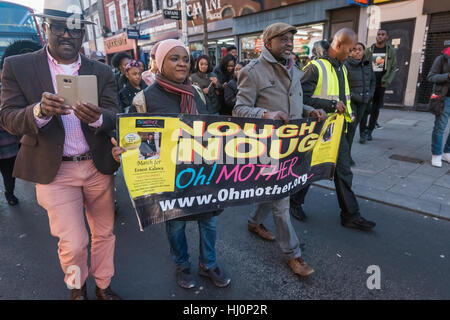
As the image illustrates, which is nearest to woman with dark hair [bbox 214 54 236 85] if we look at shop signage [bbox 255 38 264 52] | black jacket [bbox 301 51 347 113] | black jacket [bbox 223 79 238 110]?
black jacket [bbox 223 79 238 110]

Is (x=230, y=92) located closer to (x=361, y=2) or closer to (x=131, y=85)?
(x=131, y=85)

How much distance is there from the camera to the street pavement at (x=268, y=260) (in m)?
2.53

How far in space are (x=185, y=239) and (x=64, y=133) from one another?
129 centimetres

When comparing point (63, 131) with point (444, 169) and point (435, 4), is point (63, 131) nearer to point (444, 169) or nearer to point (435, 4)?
point (444, 169)

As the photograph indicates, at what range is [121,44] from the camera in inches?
1009

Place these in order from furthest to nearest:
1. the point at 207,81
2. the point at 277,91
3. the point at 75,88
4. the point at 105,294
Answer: the point at 207,81 < the point at 277,91 < the point at 105,294 < the point at 75,88

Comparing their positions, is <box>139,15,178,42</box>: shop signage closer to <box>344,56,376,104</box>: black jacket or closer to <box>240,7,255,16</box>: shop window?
<box>240,7,255,16</box>: shop window

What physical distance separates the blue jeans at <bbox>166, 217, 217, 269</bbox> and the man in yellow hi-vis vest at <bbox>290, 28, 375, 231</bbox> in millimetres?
1648

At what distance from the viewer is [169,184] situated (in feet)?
7.18

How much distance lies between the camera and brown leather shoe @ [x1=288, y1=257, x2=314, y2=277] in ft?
8.70

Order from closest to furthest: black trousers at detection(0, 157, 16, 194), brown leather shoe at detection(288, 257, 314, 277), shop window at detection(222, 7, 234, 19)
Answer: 1. brown leather shoe at detection(288, 257, 314, 277)
2. black trousers at detection(0, 157, 16, 194)
3. shop window at detection(222, 7, 234, 19)

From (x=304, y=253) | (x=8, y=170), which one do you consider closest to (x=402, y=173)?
(x=304, y=253)
